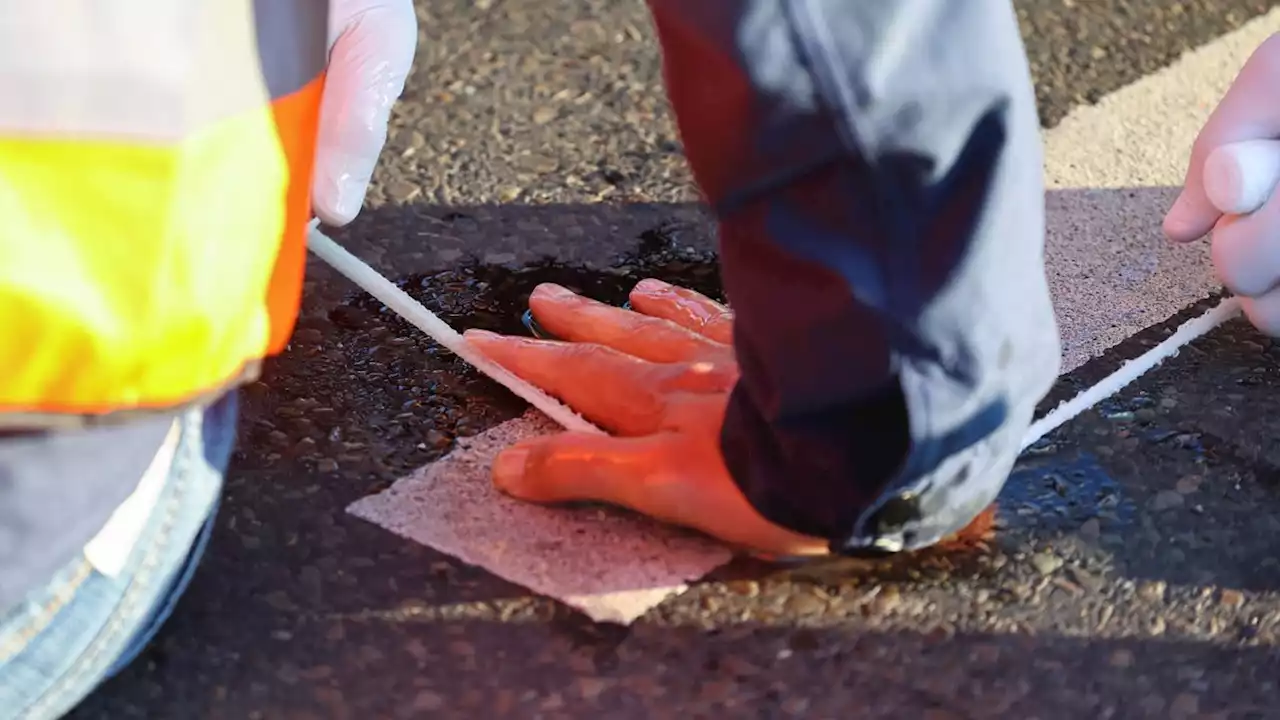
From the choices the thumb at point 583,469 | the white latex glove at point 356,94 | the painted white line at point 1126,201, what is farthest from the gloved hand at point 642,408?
the painted white line at point 1126,201

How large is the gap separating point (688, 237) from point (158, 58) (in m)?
0.62

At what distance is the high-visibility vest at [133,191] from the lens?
0.48m

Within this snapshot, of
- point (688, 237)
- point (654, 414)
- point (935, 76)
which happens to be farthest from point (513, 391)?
point (935, 76)

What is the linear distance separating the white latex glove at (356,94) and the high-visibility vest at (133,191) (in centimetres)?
33

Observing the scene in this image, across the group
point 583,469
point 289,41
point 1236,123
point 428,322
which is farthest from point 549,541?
point 1236,123

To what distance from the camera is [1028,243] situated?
0.60 metres

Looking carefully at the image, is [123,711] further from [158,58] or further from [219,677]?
[158,58]

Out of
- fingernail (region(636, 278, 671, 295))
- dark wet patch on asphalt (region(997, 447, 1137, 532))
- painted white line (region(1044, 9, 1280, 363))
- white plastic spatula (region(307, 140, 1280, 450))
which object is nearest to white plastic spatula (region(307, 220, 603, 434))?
white plastic spatula (region(307, 140, 1280, 450))

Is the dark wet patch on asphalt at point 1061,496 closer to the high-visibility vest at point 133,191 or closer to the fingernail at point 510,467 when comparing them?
the fingernail at point 510,467

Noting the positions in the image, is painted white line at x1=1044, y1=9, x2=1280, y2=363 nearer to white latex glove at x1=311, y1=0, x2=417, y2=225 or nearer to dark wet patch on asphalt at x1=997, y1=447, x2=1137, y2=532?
dark wet patch on asphalt at x1=997, y1=447, x2=1137, y2=532

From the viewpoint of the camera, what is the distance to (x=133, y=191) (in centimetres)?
49

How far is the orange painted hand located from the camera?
0.76 m

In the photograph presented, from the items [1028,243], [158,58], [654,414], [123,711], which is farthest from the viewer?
[654,414]

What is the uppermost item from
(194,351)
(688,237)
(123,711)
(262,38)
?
(262,38)
